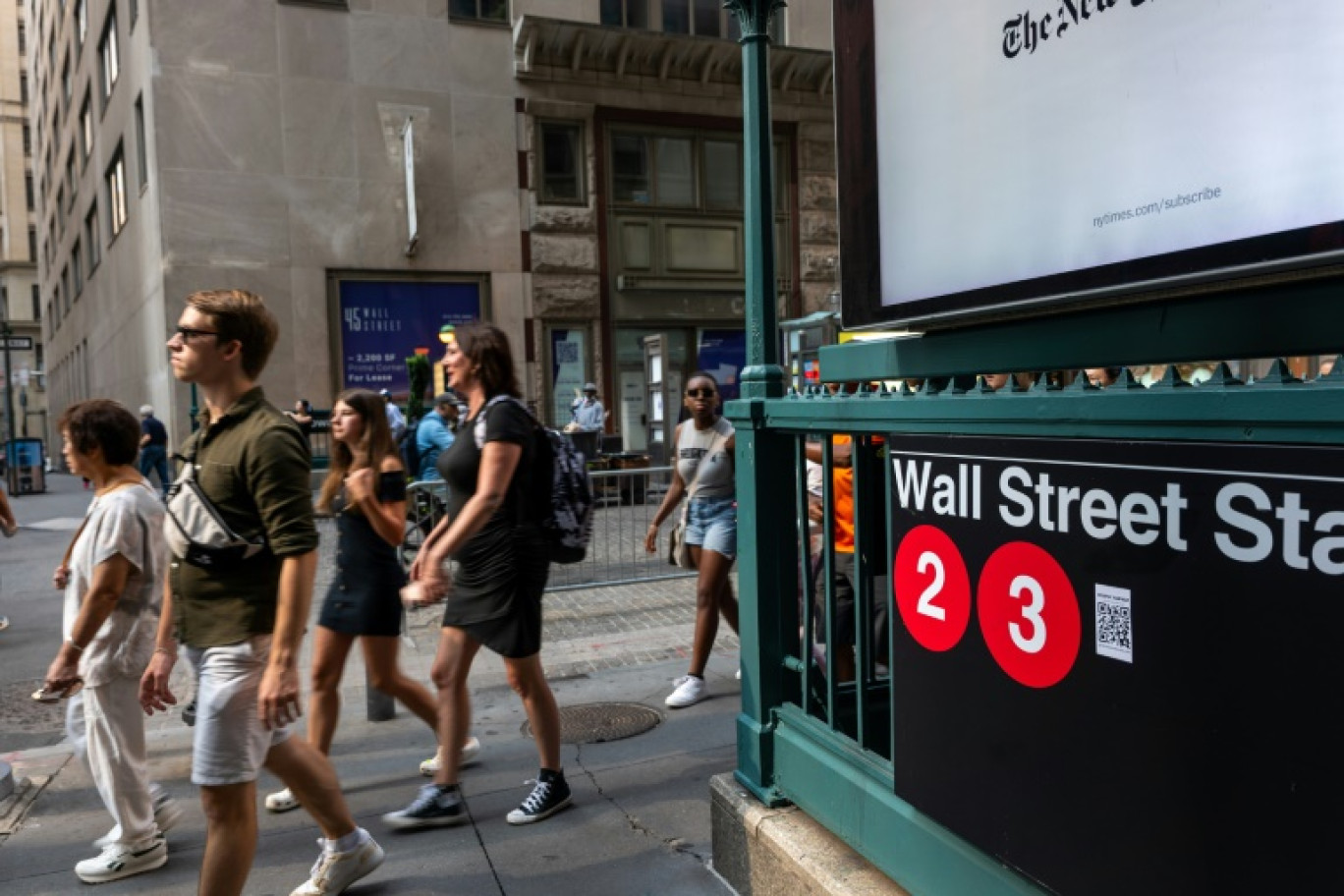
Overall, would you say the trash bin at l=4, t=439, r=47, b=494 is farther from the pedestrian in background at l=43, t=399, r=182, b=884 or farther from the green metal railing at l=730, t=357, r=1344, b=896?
the green metal railing at l=730, t=357, r=1344, b=896

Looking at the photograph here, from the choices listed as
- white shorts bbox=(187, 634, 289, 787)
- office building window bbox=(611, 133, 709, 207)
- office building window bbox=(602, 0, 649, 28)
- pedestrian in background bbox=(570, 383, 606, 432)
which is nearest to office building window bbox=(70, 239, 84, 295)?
office building window bbox=(611, 133, 709, 207)

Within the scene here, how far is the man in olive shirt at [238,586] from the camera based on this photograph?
2816mm

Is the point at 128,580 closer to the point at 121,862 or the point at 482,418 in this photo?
the point at 121,862

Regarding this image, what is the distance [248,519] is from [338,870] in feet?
4.23

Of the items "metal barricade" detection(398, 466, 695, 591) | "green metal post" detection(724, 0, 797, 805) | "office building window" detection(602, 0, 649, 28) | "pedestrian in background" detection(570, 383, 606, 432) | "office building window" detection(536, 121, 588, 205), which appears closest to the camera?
"green metal post" detection(724, 0, 797, 805)

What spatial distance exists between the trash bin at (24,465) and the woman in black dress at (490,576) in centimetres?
2257

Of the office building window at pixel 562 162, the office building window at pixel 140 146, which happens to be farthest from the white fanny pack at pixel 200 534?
the office building window at pixel 140 146

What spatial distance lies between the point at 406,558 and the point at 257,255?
8.07 metres

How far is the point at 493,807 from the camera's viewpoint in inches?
160

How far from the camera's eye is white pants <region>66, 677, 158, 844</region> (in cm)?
358

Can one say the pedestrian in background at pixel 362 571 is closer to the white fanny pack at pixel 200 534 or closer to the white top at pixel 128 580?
the white top at pixel 128 580

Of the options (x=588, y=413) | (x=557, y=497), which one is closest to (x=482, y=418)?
(x=557, y=497)

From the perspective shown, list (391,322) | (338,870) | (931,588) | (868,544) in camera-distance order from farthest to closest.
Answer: (391,322) < (338,870) < (868,544) < (931,588)

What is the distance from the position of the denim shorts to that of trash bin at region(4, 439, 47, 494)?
21.9 meters
